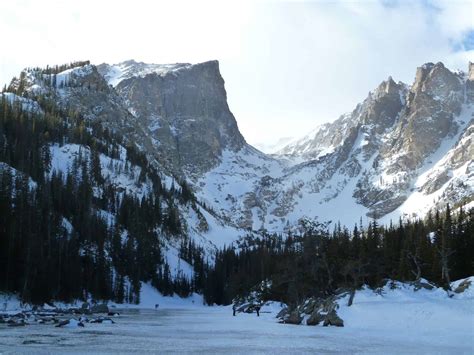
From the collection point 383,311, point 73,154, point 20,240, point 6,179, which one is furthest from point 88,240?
point 383,311

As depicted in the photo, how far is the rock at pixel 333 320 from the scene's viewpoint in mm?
62131

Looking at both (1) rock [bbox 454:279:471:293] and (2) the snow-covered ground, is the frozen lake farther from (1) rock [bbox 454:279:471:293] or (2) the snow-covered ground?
(1) rock [bbox 454:279:471:293]

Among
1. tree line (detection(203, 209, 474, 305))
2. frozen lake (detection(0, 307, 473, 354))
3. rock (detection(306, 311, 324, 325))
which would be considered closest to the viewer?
frozen lake (detection(0, 307, 473, 354))

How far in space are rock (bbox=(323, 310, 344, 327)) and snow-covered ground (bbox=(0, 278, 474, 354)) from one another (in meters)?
0.65

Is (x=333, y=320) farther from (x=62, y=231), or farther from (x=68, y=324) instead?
(x=62, y=231)

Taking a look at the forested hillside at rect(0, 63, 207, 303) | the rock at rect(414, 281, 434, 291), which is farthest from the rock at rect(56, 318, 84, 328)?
the rock at rect(414, 281, 434, 291)

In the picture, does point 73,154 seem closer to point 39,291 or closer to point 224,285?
point 224,285

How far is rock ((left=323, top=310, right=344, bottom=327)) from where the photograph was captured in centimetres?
6213

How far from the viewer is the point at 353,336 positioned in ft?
162

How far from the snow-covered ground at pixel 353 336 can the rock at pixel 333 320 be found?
2.13ft

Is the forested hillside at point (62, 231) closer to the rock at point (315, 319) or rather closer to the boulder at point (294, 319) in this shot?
the boulder at point (294, 319)

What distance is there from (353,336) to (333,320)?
14.1 meters

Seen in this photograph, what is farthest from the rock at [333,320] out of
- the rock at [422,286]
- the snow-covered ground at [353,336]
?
the rock at [422,286]

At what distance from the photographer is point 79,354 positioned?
3097 centimetres
